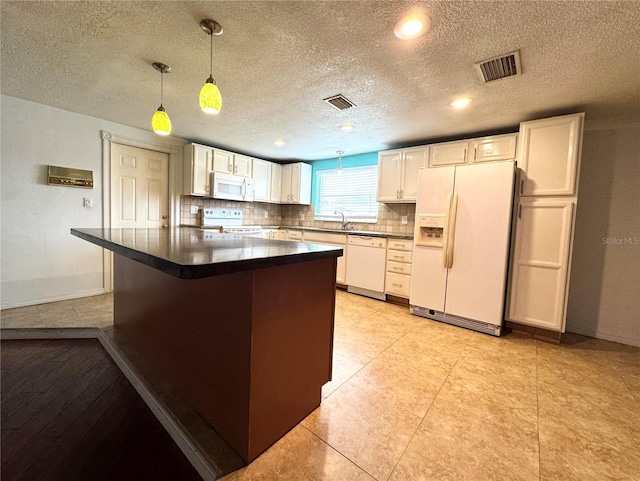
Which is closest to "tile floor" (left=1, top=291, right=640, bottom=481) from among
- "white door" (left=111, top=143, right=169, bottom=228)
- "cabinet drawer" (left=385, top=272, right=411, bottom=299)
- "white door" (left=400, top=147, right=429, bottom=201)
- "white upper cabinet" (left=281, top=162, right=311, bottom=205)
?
"cabinet drawer" (left=385, top=272, right=411, bottom=299)

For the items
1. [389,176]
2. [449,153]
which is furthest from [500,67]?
[389,176]

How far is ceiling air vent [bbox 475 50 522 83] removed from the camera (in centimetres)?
177

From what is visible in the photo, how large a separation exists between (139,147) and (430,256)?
3965 millimetres

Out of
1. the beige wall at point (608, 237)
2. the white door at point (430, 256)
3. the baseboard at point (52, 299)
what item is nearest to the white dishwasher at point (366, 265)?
the white door at point (430, 256)

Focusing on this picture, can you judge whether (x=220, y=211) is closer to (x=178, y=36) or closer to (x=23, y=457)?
(x=178, y=36)

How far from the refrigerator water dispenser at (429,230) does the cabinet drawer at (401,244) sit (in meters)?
0.29

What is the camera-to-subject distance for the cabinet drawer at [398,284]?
11.3 feet

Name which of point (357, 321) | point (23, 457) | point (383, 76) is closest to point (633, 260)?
point (357, 321)

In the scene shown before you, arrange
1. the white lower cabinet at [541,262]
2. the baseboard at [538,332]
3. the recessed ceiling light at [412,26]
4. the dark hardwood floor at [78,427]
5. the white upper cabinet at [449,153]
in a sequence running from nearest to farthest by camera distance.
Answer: the dark hardwood floor at [78,427] < the recessed ceiling light at [412,26] < the white lower cabinet at [541,262] < the baseboard at [538,332] < the white upper cabinet at [449,153]

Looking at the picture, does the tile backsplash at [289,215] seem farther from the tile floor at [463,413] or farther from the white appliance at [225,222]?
the tile floor at [463,413]

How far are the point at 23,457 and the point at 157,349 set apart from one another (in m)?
0.71

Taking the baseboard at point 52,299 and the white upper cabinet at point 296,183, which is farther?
the white upper cabinet at point 296,183

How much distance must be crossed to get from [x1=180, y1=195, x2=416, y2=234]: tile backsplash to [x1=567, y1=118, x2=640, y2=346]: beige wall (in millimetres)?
1868

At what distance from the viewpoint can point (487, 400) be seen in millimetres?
1691
